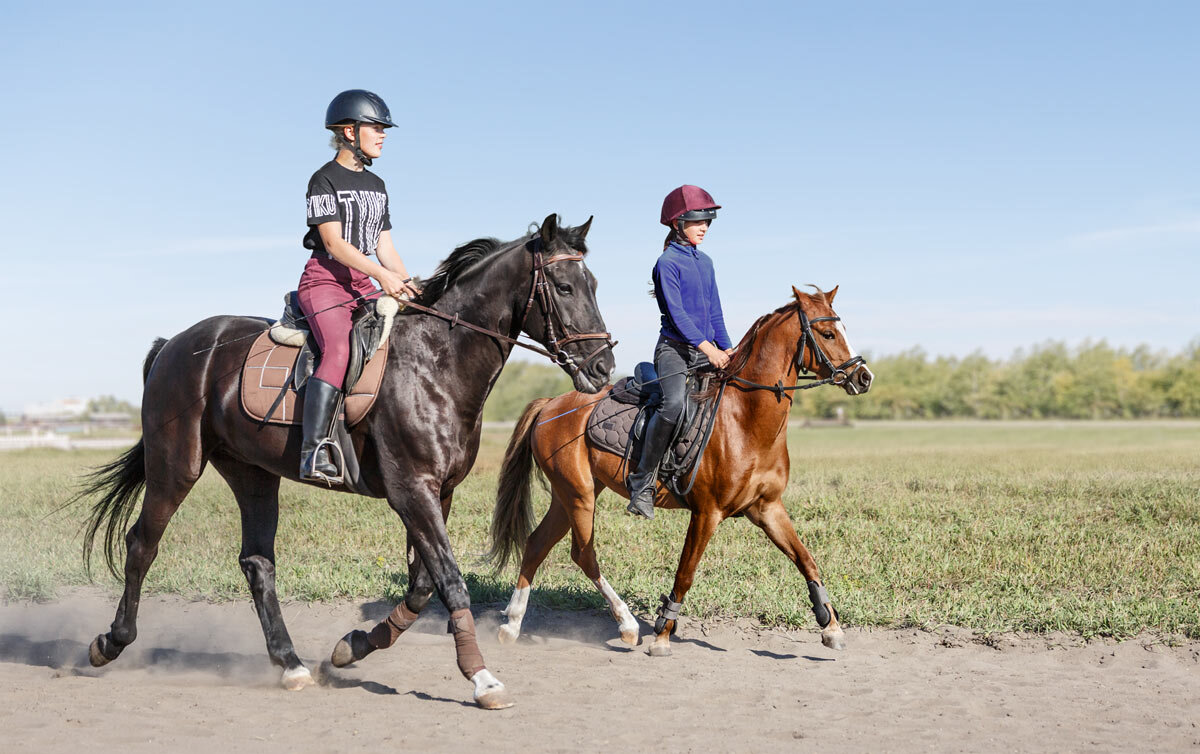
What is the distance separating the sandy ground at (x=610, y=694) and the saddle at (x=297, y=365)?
179cm

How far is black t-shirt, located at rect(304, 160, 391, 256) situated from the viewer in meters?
5.88

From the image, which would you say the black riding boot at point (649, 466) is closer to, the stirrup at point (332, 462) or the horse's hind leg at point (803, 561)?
the horse's hind leg at point (803, 561)

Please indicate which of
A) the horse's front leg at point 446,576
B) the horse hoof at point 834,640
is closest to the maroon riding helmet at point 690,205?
the horse's front leg at point 446,576

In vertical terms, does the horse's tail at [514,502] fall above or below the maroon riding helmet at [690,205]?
below

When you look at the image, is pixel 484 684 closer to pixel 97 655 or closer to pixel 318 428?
pixel 318 428

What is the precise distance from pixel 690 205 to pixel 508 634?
360 cm

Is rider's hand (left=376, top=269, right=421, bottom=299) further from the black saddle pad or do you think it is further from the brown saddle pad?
the black saddle pad

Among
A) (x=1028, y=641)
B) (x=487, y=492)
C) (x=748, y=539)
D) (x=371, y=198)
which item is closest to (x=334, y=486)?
(x=371, y=198)

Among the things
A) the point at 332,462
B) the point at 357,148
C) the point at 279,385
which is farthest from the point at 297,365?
the point at 357,148

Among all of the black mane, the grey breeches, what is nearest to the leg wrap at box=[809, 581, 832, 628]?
the grey breeches

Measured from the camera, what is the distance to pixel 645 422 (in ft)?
24.3

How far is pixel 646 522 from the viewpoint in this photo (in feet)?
39.4

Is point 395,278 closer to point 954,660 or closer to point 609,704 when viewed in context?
point 609,704

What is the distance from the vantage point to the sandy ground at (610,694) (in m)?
5.05
